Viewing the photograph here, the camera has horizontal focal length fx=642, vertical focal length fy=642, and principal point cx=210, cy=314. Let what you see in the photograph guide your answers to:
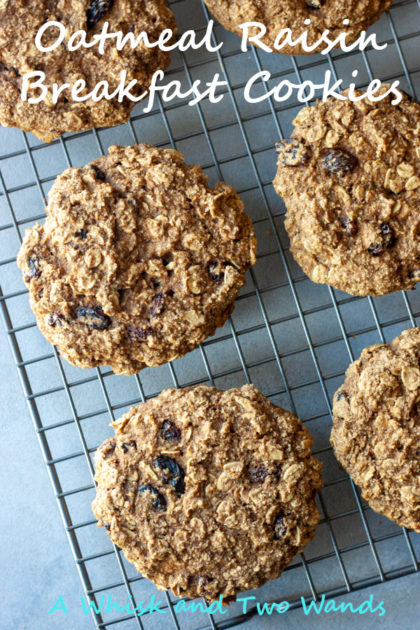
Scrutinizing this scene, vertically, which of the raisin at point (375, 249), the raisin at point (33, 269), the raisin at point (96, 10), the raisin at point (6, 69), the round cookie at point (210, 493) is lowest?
the round cookie at point (210, 493)

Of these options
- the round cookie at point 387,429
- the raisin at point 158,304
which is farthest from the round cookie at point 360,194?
the raisin at point 158,304

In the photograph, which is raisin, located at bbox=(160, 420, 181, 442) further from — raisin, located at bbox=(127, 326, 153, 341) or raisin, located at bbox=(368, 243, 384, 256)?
raisin, located at bbox=(368, 243, 384, 256)

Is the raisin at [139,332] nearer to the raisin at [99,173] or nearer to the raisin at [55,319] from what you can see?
the raisin at [55,319]

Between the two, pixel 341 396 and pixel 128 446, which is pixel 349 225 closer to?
pixel 341 396

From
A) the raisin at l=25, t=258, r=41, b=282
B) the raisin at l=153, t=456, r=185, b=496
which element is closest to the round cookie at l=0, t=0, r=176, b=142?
the raisin at l=25, t=258, r=41, b=282

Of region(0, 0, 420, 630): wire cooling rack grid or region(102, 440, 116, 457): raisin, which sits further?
region(0, 0, 420, 630): wire cooling rack grid

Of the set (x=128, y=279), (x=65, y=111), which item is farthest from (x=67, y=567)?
(x=65, y=111)

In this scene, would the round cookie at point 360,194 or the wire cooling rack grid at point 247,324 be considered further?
the wire cooling rack grid at point 247,324
